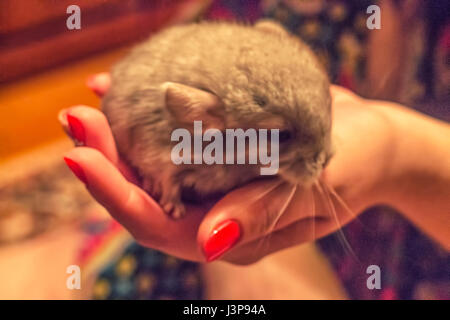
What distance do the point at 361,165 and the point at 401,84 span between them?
6.1 inches

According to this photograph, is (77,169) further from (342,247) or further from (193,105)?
Result: (342,247)

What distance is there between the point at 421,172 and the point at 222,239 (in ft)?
1.43

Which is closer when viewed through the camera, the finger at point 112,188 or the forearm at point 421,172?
the finger at point 112,188

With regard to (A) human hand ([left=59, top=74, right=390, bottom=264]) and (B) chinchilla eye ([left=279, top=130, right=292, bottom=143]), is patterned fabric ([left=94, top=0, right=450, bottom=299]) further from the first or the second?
(B) chinchilla eye ([left=279, top=130, right=292, bottom=143])

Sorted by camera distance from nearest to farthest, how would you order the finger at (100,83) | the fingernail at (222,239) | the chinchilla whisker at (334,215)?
the fingernail at (222,239) → the chinchilla whisker at (334,215) → the finger at (100,83)

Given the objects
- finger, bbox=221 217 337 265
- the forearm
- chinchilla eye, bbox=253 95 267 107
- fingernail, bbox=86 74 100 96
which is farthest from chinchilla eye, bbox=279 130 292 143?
fingernail, bbox=86 74 100 96

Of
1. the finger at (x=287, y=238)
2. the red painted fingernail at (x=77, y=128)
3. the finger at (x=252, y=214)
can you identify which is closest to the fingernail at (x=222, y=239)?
the finger at (x=252, y=214)

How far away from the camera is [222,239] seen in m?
0.68

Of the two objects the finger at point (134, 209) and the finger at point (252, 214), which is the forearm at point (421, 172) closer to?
the finger at point (252, 214)

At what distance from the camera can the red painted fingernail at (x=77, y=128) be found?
29.4 inches

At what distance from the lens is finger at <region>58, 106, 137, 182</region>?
0.75 m

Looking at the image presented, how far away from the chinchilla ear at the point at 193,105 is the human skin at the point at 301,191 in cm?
12

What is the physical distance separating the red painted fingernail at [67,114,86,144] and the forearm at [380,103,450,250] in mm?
532

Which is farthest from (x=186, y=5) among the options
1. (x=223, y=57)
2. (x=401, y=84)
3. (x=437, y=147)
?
(x=437, y=147)
